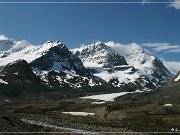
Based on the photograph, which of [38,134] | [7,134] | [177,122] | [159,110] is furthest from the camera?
[159,110]

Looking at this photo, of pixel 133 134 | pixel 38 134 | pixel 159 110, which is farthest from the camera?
pixel 159 110

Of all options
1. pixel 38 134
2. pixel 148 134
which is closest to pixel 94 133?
pixel 148 134

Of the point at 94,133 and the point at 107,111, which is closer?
the point at 94,133

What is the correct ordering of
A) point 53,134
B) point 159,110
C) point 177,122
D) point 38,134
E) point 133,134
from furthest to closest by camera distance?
point 159,110 → point 177,122 → point 133,134 → point 53,134 → point 38,134

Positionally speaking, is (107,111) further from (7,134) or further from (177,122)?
(7,134)

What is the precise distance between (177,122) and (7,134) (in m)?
81.2

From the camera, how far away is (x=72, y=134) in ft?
287

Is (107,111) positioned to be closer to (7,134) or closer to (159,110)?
(159,110)

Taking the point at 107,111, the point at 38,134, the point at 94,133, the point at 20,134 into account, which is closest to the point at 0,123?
the point at 38,134

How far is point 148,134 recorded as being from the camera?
312ft

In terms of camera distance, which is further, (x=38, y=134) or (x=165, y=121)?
(x=165, y=121)

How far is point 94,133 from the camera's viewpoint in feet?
311

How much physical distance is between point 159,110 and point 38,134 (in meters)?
112

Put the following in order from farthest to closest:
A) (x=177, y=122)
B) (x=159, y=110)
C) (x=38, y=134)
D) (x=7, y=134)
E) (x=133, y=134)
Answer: (x=159, y=110) → (x=177, y=122) → (x=133, y=134) → (x=38, y=134) → (x=7, y=134)
